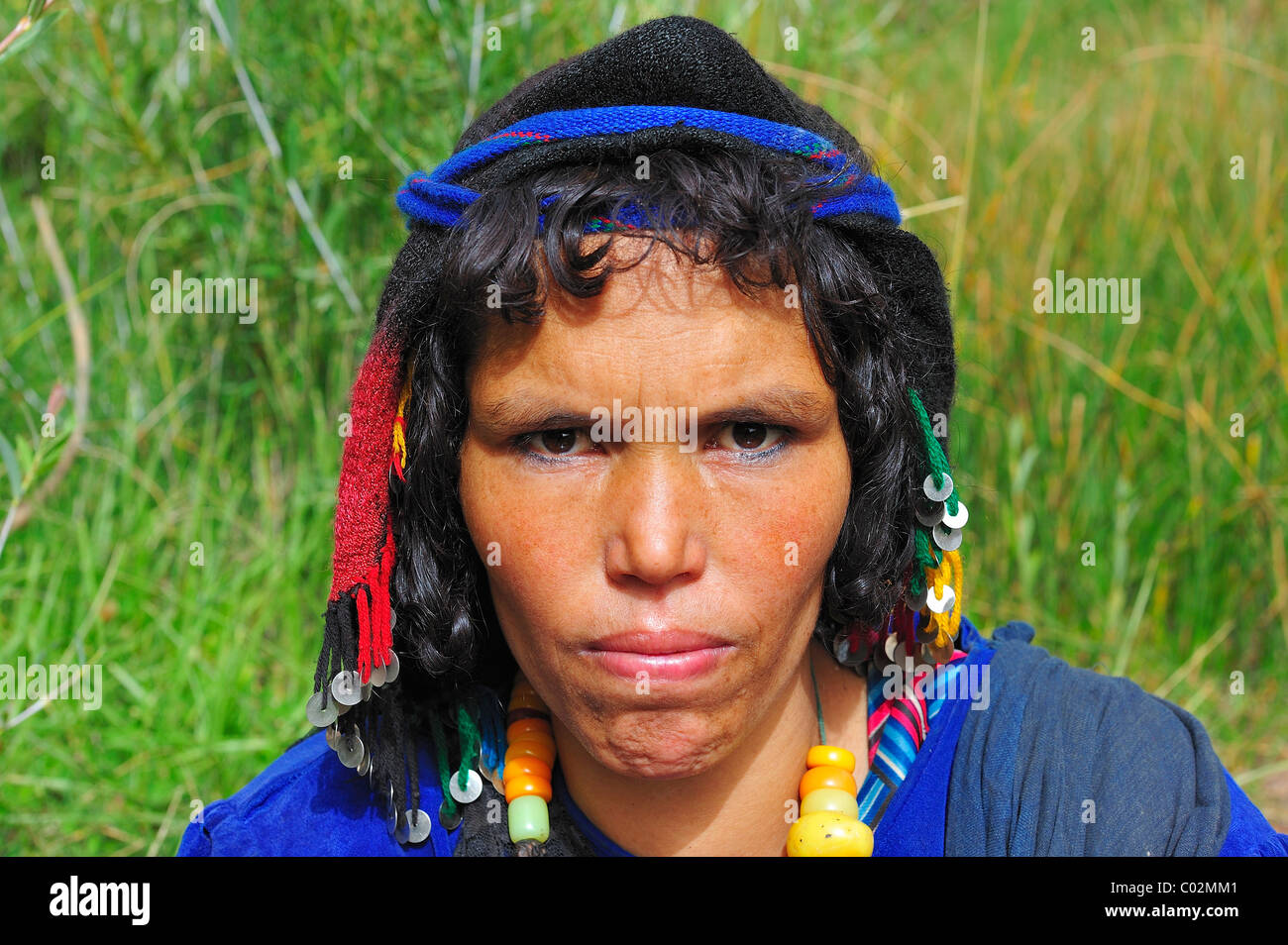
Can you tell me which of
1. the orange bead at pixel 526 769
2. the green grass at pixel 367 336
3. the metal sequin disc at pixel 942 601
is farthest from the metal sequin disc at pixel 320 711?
the green grass at pixel 367 336

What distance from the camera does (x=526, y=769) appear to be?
1881 mm

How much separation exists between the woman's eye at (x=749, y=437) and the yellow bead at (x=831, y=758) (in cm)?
53

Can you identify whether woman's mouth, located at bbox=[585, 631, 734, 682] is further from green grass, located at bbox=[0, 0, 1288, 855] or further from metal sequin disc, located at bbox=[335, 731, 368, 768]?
green grass, located at bbox=[0, 0, 1288, 855]

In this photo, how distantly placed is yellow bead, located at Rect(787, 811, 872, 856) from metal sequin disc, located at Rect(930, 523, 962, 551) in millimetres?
448

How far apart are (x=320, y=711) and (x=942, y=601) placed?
98cm

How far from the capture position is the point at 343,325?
10.7 ft

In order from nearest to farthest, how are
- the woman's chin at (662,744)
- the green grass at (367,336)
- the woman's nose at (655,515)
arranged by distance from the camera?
the woman's nose at (655,515) → the woman's chin at (662,744) → the green grass at (367,336)

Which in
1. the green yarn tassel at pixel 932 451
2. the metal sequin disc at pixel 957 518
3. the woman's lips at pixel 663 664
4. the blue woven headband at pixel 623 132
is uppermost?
the blue woven headband at pixel 623 132

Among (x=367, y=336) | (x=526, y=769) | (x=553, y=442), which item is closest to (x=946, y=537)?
(x=553, y=442)

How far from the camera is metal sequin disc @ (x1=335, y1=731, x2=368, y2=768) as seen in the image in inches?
70.8

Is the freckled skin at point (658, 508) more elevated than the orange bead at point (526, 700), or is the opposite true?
the freckled skin at point (658, 508)

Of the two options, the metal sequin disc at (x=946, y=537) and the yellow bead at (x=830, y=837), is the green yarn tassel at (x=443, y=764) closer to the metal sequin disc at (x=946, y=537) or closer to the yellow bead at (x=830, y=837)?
the yellow bead at (x=830, y=837)

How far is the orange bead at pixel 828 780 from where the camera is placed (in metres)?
1.82
